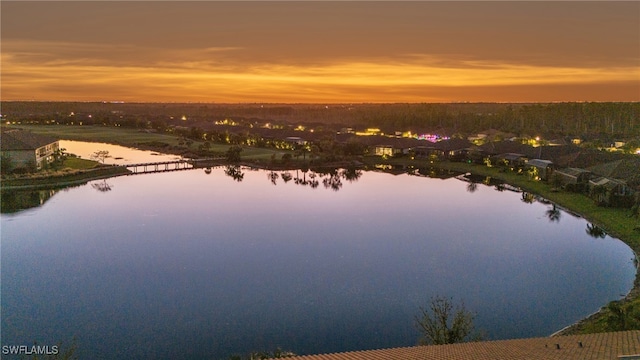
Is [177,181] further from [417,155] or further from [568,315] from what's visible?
[568,315]

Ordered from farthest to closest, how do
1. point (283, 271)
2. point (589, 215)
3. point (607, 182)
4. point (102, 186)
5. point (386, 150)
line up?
point (386, 150) < point (102, 186) < point (607, 182) < point (589, 215) < point (283, 271)

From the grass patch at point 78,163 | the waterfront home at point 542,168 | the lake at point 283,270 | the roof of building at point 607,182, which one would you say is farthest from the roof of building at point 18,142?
the roof of building at point 607,182

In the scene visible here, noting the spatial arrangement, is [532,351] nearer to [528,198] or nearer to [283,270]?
[283,270]

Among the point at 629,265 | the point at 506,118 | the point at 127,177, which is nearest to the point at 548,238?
the point at 629,265

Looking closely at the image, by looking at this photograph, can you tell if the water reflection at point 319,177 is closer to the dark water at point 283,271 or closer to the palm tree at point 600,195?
the dark water at point 283,271

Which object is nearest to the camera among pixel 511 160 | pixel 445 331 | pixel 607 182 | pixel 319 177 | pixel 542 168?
pixel 445 331

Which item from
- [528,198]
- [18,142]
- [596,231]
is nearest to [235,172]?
[18,142]
